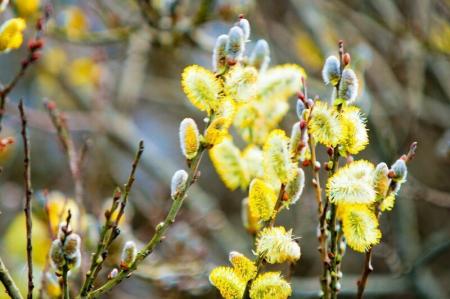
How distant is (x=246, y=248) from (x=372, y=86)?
1562 mm

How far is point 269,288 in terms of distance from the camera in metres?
1.35

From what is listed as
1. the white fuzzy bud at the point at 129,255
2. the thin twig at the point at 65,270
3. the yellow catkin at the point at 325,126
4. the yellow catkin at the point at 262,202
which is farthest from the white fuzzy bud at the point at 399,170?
the thin twig at the point at 65,270

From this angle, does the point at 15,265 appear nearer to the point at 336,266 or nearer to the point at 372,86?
the point at 336,266

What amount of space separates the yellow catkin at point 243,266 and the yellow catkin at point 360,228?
0.21m

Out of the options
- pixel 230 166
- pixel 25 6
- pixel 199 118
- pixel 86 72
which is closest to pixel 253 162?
pixel 230 166

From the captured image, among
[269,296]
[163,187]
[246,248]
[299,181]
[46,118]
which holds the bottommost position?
[269,296]

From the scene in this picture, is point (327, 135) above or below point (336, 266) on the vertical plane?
above

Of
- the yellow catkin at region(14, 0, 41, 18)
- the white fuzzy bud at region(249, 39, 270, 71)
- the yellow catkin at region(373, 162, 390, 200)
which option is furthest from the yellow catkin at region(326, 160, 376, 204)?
the yellow catkin at region(14, 0, 41, 18)

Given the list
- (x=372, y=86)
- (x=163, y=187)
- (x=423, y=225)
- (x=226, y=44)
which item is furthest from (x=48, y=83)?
(x=226, y=44)

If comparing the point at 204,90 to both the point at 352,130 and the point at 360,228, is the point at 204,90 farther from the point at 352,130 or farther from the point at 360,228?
the point at 360,228

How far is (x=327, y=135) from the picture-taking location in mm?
1364

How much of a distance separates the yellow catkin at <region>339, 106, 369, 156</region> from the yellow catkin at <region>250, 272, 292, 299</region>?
32 cm

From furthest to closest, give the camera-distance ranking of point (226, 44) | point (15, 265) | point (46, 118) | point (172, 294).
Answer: point (46, 118), point (172, 294), point (15, 265), point (226, 44)

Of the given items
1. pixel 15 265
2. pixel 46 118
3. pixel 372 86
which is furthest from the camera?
pixel 372 86
